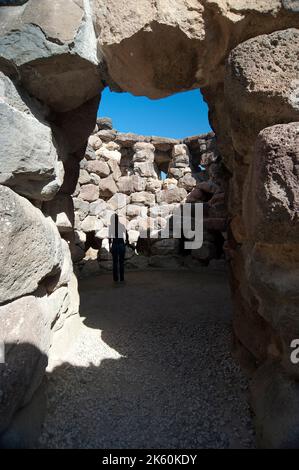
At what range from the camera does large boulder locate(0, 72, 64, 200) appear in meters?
1.56

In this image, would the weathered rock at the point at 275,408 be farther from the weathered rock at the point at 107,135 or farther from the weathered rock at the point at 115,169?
the weathered rock at the point at 107,135

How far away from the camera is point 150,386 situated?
188 cm

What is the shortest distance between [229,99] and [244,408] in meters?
1.68

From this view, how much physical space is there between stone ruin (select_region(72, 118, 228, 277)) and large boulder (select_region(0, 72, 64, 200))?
11.9 ft

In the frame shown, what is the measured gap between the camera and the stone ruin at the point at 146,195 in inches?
248

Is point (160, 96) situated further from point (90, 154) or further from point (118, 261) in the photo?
point (90, 154)

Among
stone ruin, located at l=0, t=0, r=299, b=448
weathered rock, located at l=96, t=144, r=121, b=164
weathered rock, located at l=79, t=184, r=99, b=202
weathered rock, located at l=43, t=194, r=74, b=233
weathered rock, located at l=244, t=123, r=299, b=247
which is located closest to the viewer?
weathered rock, located at l=244, t=123, r=299, b=247

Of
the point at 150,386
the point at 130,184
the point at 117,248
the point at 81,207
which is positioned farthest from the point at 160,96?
the point at 130,184

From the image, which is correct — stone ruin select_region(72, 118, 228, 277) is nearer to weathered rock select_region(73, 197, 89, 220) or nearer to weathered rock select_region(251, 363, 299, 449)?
weathered rock select_region(73, 197, 89, 220)

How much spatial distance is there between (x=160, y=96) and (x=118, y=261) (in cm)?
373

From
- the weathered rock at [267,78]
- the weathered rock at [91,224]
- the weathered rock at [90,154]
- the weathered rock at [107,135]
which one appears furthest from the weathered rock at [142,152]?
the weathered rock at [267,78]

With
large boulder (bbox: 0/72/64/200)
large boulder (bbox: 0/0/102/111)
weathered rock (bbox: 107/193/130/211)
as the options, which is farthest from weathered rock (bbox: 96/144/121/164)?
large boulder (bbox: 0/0/102/111)
